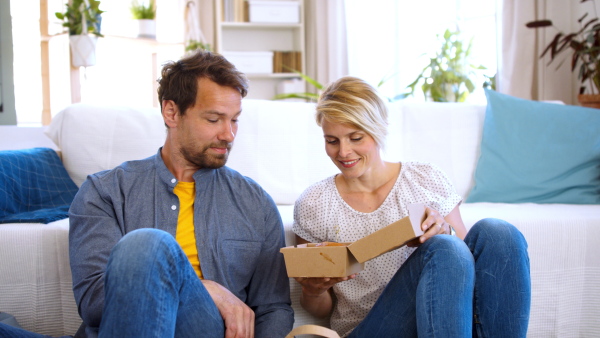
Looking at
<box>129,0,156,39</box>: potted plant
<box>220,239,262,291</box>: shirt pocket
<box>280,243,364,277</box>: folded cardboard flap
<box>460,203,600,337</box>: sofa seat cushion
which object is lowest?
<box>460,203,600,337</box>: sofa seat cushion

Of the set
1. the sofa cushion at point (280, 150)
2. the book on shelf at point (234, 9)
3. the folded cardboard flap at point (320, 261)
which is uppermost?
the book on shelf at point (234, 9)

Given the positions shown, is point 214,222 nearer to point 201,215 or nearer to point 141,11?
point 201,215

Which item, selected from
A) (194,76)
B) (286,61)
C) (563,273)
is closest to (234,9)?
(286,61)

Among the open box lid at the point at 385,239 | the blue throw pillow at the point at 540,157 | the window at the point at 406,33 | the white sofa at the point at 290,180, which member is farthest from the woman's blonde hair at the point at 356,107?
the window at the point at 406,33

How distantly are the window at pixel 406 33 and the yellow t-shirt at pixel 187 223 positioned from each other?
2.71 meters

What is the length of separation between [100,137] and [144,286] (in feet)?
3.93

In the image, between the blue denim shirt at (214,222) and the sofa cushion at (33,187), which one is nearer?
the blue denim shirt at (214,222)

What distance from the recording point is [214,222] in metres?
1.46

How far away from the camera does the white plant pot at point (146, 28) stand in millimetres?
4156

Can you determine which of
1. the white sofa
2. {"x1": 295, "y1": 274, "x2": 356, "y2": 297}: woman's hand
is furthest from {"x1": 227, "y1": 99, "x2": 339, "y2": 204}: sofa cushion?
{"x1": 295, "y1": 274, "x2": 356, "y2": 297}: woman's hand

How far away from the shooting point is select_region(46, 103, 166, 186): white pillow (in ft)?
6.90

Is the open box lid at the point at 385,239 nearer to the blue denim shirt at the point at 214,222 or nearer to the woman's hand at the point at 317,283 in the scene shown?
the woman's hand at the point at 317,283

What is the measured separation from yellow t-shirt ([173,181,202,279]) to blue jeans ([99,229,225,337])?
0.94 ft

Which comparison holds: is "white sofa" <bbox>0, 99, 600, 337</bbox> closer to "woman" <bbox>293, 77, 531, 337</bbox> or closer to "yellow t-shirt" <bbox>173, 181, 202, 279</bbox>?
"woman" <bbox>293, 77, 531, 337</bbox>
